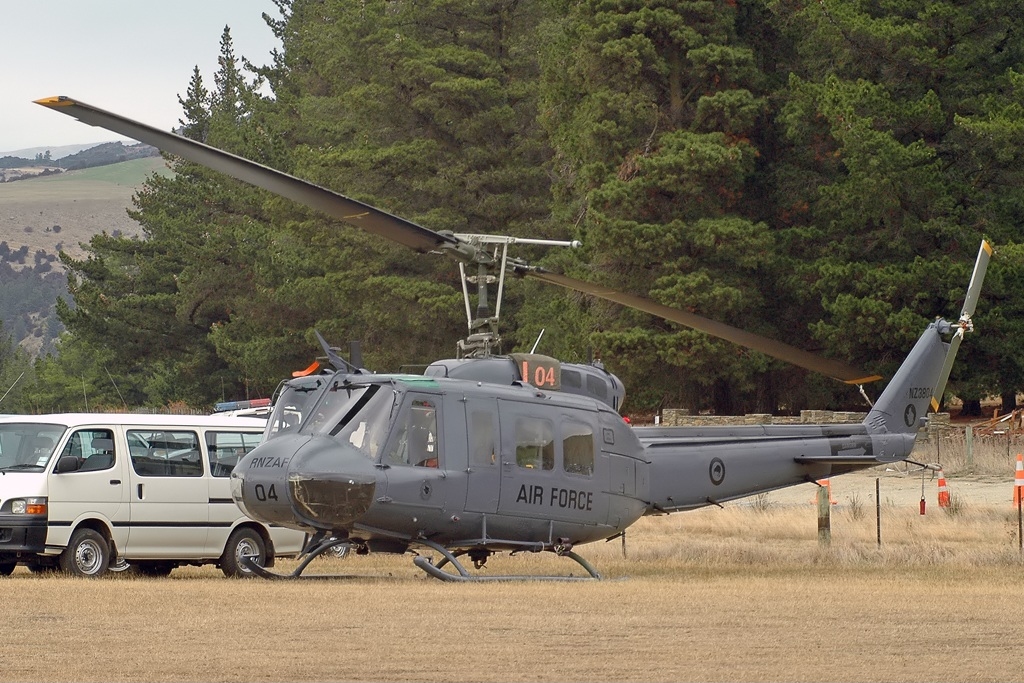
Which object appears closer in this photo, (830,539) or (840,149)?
(830,539)

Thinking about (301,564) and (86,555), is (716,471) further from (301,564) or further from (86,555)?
(86,555)

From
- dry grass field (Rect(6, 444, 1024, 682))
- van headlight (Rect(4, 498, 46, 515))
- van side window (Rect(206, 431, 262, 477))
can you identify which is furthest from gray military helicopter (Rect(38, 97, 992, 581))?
van headlight (Rect(4, 498, 46, 515))

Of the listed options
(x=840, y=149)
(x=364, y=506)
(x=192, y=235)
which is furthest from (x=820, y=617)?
(x=192, y=235)

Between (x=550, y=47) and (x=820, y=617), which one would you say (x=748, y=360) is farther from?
(x=820, y=617)

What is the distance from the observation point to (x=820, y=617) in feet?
42.7

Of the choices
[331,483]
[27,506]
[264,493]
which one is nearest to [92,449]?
[27,506]

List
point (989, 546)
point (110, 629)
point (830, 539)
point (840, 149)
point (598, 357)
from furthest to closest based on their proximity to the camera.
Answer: point (598, 357), point (840, 149), point (830, 539), point (989, 546), point (110, 629)

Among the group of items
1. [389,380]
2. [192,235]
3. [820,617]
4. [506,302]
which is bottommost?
[820,617]

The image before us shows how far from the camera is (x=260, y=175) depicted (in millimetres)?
13945

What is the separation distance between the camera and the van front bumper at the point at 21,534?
1703 cm

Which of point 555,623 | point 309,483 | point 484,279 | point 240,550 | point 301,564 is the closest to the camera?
point 555,623

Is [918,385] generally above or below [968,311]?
below

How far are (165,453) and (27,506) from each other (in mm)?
1886

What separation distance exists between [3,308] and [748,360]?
154m
